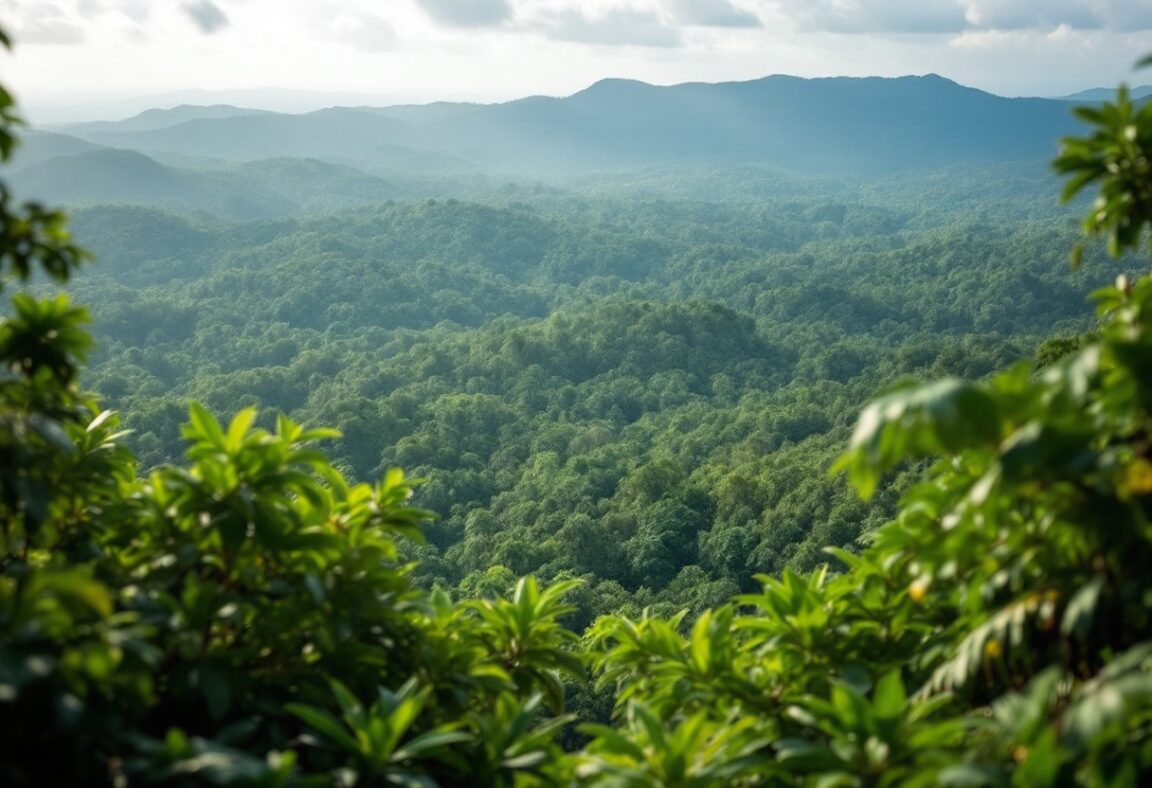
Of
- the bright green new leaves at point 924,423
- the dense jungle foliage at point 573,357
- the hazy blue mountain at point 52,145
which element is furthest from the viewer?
the hazy blue mountain at point 52,145

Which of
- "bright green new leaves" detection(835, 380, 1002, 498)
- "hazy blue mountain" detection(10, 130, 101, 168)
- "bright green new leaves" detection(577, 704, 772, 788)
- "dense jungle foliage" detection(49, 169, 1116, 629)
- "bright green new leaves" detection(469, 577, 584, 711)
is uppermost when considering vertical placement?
"hazy blue mountain" detection(10, 130, 101, 168)

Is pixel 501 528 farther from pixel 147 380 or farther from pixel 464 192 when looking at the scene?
pixel 464 192

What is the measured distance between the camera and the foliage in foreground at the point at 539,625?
151cm

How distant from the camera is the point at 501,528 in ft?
126

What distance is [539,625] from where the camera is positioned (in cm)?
279

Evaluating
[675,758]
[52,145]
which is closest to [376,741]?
[675,758]

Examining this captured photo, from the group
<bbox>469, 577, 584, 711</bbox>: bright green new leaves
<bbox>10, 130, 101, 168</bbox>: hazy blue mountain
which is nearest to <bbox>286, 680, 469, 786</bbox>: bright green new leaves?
<bbox>469, 577, 584, 711</bbox>: bright green new leaves

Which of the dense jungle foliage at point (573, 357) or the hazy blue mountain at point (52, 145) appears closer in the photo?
the dense jungle foliage at point (573, 357)

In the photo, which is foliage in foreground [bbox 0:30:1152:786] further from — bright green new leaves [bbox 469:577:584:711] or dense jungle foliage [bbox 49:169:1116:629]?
dense jungle foliage [bbox 49:169:1116:629]

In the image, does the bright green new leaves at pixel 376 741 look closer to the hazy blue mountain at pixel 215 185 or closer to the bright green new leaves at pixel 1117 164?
the bright green new leaves at pixel 1117 164

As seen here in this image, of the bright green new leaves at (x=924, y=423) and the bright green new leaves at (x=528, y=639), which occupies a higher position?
the bright green new leaves at (x=924, y=423)

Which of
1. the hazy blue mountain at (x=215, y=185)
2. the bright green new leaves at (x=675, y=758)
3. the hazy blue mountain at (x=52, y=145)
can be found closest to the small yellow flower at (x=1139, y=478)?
the bright green new leaves at (x=675, y=758)

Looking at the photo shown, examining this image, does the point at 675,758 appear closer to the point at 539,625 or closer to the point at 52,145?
the point at 539,625

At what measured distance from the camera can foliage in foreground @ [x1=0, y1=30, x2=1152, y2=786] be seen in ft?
4.94
